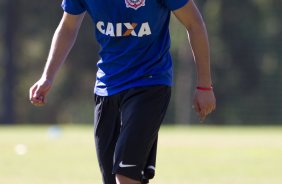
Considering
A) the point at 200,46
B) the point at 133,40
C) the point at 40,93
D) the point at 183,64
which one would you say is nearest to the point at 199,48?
the point at 200,46

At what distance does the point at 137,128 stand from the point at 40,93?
712 millimetres

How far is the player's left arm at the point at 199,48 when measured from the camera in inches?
229

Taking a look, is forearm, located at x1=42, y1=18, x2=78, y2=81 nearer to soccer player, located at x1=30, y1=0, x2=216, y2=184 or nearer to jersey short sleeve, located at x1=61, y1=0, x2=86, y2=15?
soccer player, located at x1=30, y1=0, x2=216, y2=184

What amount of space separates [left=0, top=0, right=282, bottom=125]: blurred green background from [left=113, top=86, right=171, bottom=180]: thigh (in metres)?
26.9

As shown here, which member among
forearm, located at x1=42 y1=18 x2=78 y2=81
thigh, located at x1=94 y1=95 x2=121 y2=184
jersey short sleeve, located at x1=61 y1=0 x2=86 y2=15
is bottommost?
thigh, located at x1=94 y1=95 x2=121 y2=184

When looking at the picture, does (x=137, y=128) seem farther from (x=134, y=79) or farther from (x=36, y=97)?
(x=36, y=97)

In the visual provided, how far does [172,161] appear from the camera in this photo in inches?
506

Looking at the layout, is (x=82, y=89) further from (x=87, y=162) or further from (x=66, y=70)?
(x=87, y=162)

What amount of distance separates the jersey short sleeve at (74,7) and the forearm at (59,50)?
4.7 inches

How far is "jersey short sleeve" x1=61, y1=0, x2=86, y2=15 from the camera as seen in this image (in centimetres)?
622

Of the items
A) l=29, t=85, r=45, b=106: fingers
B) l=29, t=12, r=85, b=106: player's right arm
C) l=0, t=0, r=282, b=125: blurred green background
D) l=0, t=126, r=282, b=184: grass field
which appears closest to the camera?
l=29, t=85, r=45, b=106: fingers

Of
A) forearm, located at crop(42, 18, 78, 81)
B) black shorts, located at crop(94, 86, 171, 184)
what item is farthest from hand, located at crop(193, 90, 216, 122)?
forearm, located at crop(42, 18, 78, 81)

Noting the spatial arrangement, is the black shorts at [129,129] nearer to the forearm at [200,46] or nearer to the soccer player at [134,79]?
the soccer player at [134,79]

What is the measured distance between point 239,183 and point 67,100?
36.6m
